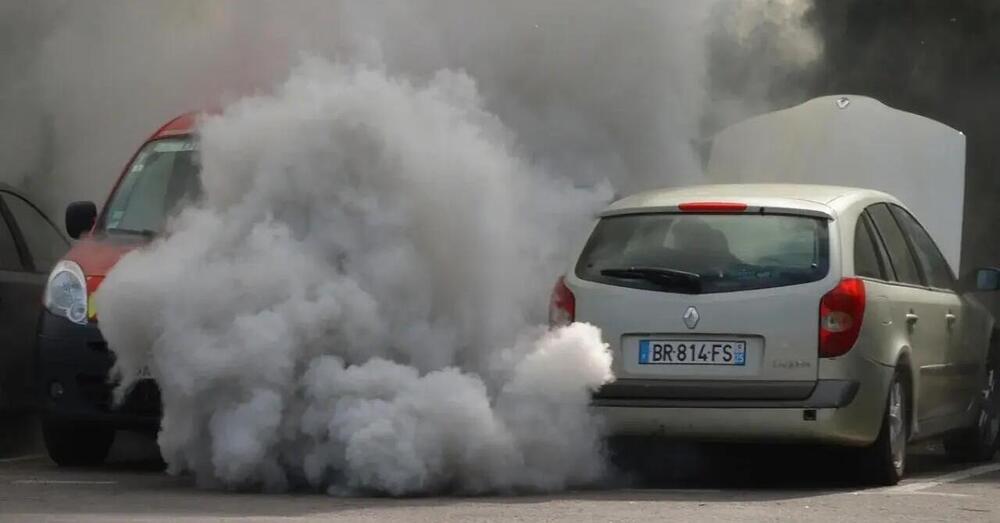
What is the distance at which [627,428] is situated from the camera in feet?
31.7

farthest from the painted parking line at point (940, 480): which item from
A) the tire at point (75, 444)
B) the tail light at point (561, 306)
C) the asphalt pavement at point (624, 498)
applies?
the tire at point (75, 444)

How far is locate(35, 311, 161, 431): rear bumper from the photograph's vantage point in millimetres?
10594

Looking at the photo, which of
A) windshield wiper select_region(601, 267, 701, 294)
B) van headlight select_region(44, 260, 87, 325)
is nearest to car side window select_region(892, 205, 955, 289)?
windshield wiper select_region(601, 267, 701, 294)

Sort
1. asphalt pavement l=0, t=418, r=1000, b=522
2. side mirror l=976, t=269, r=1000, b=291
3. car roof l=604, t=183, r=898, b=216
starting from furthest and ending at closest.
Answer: side mirror l=976, t=269, r=1000, b=291 < car roof l=604, t=183, r=898, b=216 < asphalt pavement l=0, t=418, r=1000, b=522

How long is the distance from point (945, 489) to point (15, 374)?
206 inches

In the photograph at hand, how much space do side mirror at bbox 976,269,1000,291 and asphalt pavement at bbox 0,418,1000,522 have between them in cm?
110

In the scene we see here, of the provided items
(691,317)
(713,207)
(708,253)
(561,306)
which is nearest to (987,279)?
(713,207)

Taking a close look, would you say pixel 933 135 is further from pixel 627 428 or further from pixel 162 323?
pixel 162 323

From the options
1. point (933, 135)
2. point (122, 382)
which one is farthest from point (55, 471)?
point (933, 135)

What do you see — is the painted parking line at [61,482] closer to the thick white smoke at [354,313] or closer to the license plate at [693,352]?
the thick white smoke at [354,313]

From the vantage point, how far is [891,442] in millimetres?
9875

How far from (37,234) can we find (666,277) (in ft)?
15.7

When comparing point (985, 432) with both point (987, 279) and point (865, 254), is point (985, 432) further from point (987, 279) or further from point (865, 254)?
point (865, 254)

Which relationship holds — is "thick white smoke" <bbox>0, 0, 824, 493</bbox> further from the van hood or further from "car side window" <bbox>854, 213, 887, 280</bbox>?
"car side window" <bbox>854, 213, 887, 280</bbox>
